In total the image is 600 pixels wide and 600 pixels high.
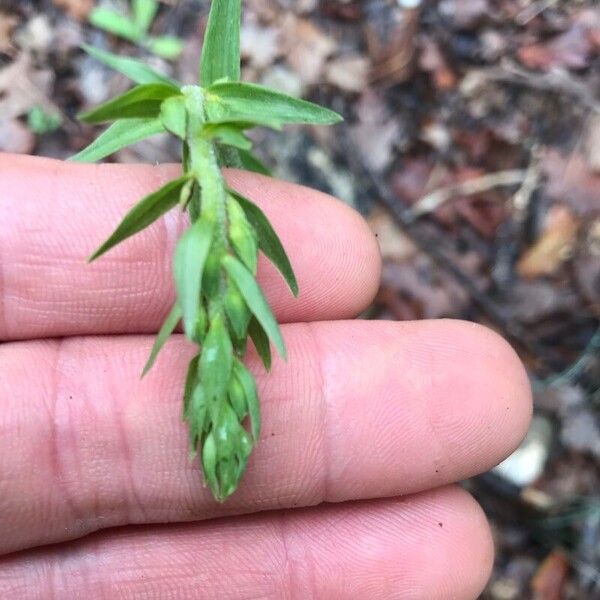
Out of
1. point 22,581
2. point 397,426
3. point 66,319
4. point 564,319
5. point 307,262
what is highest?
point 307,262

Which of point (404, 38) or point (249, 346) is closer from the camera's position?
point (249, 346)

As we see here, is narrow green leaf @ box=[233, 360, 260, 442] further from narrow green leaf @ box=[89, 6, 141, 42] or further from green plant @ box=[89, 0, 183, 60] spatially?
narrow green leaf @ box=[89, 6, 141, 42]

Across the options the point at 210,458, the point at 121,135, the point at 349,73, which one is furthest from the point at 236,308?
the point at 349,73

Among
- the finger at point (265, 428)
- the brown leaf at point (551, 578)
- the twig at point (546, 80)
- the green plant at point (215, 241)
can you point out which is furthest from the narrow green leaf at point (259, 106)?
the brown leaf at point (551, 578)

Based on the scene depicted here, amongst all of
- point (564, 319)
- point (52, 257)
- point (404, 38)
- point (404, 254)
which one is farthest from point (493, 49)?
point (52, 257)

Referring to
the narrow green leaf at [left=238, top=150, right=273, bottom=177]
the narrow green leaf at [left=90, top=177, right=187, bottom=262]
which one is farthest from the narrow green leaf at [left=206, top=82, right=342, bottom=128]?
the narrow green leaf at [left=238, top=150, right=273, bottom=177]

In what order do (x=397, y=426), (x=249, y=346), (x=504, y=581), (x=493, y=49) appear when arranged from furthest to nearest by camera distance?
(x=493, y=49) → (x=504, y=581) → (x=397, y=426) → (x=249, y=346)

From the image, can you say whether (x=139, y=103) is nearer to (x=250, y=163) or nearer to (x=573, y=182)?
(x=250, y=163)

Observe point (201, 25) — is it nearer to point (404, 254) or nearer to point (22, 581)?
point (404, 254)
